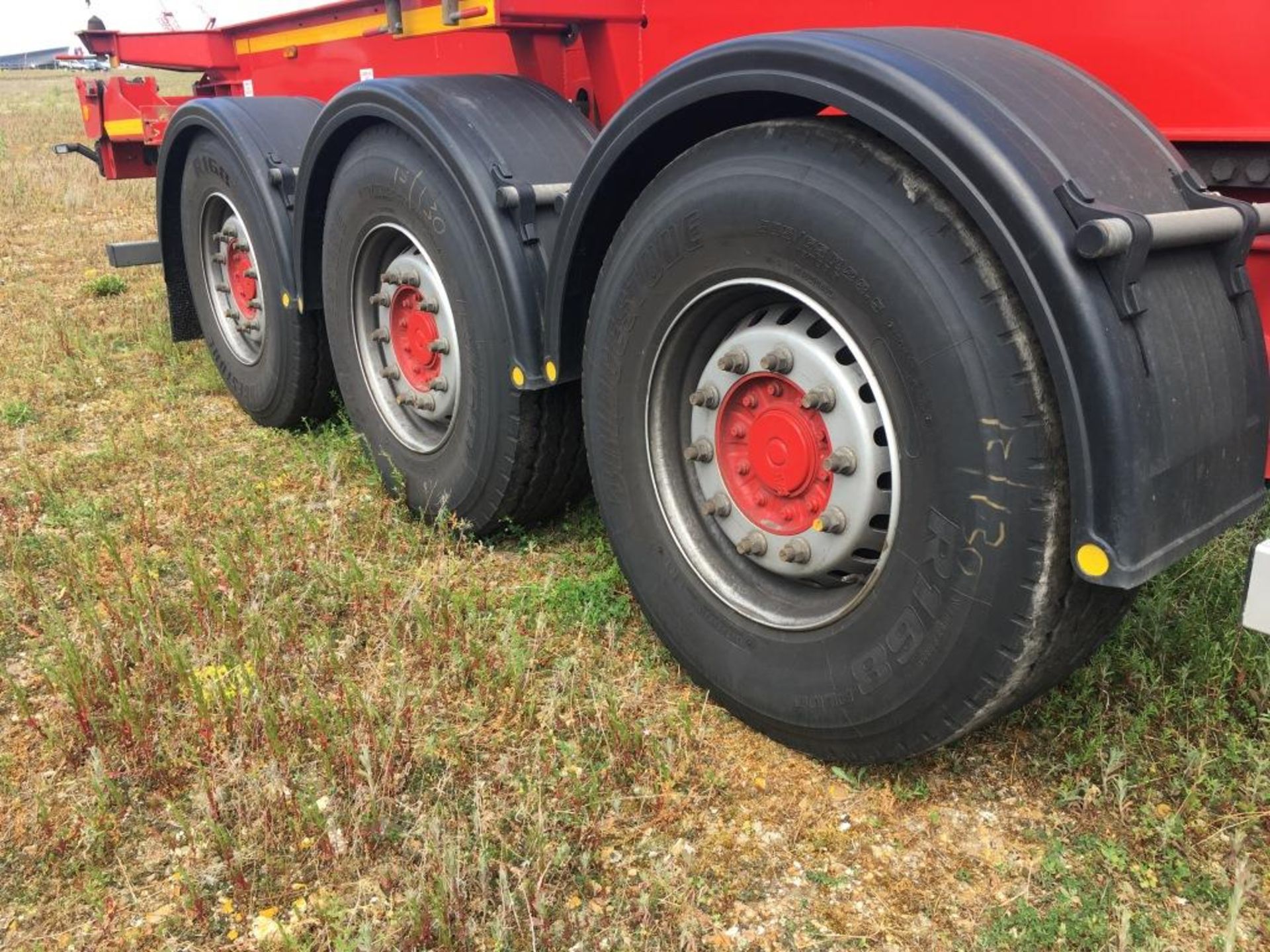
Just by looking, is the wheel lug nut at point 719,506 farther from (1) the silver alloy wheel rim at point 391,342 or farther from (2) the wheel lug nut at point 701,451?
(1) the silver alloy wheel rim at point 391,342

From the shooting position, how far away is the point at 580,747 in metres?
2.12

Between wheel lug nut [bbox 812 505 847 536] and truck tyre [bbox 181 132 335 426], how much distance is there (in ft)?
7.93

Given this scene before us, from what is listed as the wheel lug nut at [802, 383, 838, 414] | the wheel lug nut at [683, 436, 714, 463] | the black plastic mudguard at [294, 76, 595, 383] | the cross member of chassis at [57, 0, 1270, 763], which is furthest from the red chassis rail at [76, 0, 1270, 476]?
the wheel lug nut at [683, 436, 714, 463]

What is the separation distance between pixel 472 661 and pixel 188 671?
65 cm

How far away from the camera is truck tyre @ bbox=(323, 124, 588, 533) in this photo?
2680 millimetres

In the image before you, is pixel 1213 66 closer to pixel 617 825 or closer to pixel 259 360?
pixel 617 825

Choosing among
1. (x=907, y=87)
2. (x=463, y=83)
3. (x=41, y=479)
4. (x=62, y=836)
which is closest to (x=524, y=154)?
(x=463, y=83)

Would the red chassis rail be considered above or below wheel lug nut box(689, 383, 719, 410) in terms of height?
above

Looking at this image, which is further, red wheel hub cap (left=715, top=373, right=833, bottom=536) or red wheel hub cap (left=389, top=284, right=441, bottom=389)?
red wheel hub cap (left=389, top=284, right=441, bottom=389)

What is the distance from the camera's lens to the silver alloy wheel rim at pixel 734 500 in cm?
186

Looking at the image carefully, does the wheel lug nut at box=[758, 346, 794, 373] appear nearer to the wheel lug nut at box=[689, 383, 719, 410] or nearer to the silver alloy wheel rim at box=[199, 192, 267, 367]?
the wheel lug nut at box=[689, 383, 719, 410]

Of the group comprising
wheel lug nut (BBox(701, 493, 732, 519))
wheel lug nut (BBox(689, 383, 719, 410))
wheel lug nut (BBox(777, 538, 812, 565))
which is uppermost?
wheel lug nut (BBox(689, 383, 719, 410))

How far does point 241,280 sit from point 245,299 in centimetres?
10

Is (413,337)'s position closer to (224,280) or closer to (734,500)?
(734,500)
